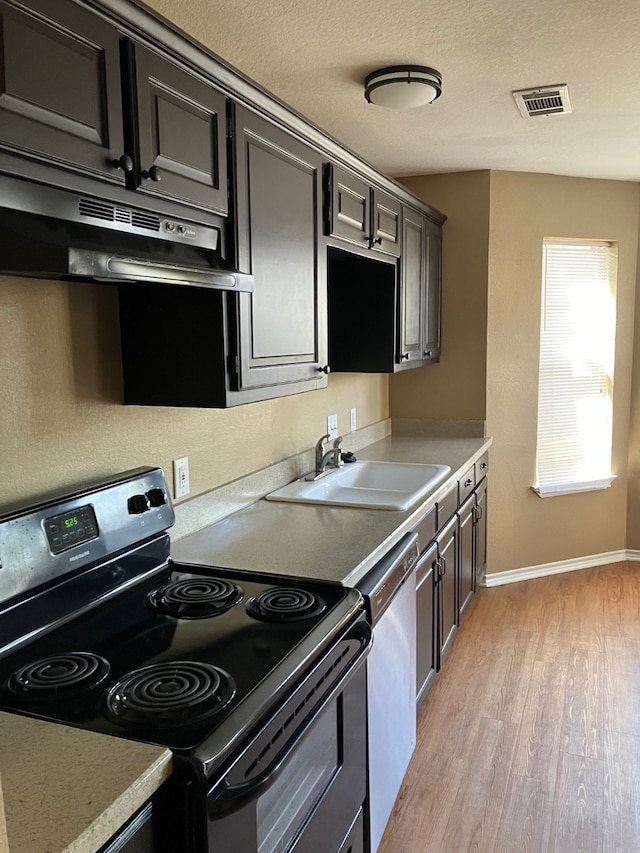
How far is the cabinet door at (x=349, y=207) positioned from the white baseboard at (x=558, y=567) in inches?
94.9

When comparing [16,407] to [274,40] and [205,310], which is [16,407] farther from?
[274,40]

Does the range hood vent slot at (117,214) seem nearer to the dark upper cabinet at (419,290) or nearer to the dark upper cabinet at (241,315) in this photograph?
the dark upper cabinet at (241,315)

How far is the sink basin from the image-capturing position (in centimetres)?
254

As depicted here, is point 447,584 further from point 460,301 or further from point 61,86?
point 61,86

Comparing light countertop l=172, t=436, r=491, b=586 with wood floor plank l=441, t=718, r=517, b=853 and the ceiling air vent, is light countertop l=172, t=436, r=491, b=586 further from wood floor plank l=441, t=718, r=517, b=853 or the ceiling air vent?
the ceiling air vent

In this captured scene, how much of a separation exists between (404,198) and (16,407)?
2.30 metres

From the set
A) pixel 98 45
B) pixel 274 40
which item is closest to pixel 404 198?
pixel 274 40

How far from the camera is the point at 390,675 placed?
79.4 inches

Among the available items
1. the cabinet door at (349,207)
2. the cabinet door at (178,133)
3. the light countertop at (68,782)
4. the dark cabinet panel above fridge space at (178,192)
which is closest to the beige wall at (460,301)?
the dark cabinet panel above fridge space at (178,192)

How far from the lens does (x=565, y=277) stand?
165 inches

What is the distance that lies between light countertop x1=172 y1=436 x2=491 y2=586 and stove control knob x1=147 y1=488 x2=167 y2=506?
7.7 inches

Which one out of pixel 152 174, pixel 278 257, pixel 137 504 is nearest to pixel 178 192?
pixel 152 174

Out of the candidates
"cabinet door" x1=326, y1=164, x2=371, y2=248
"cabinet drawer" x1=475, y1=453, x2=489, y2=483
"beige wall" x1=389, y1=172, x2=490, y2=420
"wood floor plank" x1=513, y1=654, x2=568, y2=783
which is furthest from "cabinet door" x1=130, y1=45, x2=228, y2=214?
"beige wall" x1=389, y1=172, x2=490, y2=420

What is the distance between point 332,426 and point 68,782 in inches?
99.3
